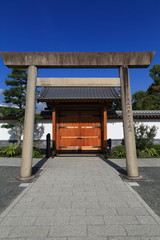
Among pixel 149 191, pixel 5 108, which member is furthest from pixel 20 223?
pixel 5 108

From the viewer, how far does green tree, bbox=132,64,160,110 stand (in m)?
21.1

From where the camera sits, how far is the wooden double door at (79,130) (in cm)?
994

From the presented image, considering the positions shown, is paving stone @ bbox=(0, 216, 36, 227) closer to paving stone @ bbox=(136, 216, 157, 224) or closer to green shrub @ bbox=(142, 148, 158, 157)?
paving stone @ bbox=(136, 216, 157, 224)

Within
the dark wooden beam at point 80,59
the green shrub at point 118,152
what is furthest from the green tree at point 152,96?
the dark wooden beam at point 80,59

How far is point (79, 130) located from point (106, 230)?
792cm

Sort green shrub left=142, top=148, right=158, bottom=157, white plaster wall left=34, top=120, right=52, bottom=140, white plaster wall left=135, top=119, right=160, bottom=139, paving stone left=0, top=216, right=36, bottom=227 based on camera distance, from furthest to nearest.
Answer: white plaster wall left=135, top=119, right=160, bottom=139
white plaster wall left=34, top=120, right=52, bottom=140
green shrub left=142, top=148, right=158, bottom=157
paving stone left=0, top=216, right=36, bottom=227

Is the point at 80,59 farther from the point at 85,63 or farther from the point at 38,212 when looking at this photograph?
the point at 38,212

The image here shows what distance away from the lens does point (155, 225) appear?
2.30m

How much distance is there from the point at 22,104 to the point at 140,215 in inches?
395

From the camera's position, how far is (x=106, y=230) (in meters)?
2.17

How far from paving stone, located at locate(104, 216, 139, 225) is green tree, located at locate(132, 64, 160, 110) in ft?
69.1

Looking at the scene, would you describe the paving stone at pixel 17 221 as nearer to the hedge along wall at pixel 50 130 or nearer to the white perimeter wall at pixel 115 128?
the hedge along wall at pixel 50 130

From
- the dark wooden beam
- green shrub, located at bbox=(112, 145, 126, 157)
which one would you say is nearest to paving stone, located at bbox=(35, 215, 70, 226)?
the dark wooden beam

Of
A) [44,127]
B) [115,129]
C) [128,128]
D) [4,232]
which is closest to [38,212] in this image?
[4,232]
